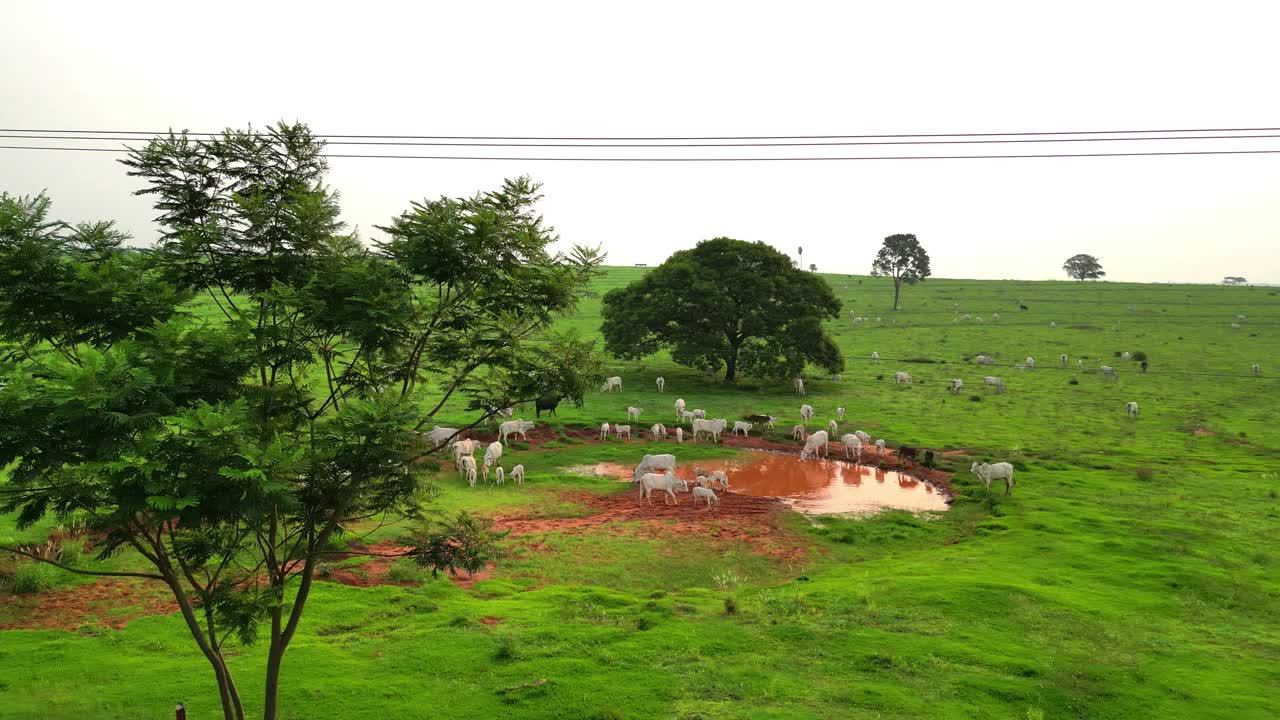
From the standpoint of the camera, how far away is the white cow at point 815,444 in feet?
99.6

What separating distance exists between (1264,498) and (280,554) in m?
30.9

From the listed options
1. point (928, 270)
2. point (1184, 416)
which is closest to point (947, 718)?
point (1184, 416)

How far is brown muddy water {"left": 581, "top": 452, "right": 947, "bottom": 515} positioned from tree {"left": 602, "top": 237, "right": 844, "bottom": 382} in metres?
15.8

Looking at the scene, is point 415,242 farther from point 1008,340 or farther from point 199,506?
point 1008,340

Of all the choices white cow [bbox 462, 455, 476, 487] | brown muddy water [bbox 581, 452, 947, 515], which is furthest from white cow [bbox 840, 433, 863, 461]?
white cow [bbox 462, 455, 476, 487]

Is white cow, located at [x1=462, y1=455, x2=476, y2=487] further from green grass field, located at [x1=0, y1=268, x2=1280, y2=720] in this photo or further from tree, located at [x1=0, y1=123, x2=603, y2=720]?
tree, located at [x1=0, y1=123, x2=603, y2=720]

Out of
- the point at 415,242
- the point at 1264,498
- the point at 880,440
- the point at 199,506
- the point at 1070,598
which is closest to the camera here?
the point at 199,506

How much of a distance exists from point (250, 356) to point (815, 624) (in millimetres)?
11263

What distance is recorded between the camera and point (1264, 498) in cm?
2316

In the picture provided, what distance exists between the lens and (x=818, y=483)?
89.9 feet

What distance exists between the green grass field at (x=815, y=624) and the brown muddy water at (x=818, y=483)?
4.89ft

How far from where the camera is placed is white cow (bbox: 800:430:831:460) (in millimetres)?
30344

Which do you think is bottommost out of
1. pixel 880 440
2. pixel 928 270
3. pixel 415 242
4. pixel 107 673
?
pixel 107 673

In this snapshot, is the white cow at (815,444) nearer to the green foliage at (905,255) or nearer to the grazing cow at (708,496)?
the grazing cow at (708,496)
